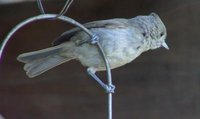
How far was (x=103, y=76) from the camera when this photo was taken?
251 cm

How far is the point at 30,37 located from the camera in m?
2.56

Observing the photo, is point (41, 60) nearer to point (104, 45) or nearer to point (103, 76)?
point (104, 45)

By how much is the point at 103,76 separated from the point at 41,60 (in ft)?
2.32

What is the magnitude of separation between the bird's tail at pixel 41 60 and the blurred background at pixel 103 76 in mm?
649

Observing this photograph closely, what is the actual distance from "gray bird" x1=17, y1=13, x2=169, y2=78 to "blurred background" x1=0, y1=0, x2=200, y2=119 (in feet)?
1.91

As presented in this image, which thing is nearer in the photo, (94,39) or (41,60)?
(94,39)

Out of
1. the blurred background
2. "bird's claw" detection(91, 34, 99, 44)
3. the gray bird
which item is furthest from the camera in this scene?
the blurred background

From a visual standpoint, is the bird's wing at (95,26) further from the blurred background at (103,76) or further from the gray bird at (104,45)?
the blurred background at (103,76)

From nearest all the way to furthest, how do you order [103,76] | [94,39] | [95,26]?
1. [94,39]
2. [95,26]
3. [103,76]

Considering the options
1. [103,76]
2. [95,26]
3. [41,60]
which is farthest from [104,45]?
[103,76]

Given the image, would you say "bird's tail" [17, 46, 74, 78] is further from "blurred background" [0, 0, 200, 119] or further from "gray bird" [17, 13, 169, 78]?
"blurred background" [0, 0, 200, 119]

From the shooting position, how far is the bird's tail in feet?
5.85

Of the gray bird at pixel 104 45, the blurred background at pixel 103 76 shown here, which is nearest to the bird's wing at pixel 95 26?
the gray bird at pixel 104 45

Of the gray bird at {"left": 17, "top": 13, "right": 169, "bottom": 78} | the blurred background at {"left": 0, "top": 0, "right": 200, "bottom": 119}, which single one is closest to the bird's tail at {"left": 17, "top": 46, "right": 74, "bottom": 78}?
the gray bird at {"left": 17, "top": 13, "right": 169, "bottom": 78}
